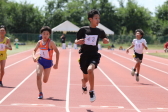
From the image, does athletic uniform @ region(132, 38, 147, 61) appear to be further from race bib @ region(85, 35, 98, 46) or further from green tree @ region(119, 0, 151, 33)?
green tree @ region(119, 0, 151, 33)

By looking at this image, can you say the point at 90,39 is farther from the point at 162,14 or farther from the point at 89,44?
the point at 162,14

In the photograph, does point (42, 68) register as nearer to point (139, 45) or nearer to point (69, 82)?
point (69, 82)

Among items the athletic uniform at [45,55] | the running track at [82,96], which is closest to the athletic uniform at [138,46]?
the running track at [82,96]

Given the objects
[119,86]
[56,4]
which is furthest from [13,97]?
[56,4]

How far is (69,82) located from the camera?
44.4ft

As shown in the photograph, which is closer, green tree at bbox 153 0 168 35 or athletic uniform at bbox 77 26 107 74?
athletic uniform at bbox 77 26 107 74

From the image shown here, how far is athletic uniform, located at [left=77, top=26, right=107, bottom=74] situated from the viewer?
8656mm

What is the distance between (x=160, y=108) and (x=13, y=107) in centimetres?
303

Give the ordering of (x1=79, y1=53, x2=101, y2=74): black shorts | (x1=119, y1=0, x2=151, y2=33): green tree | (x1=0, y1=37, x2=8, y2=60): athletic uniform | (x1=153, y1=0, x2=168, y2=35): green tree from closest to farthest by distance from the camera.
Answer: (x1=79, y1=53, x2=101, y2=74): black shorts → (x1=0, y1=37, x2=8, y2=60): athletic uniform → (x1=153, y1=0, x2=168, y2=35): green tree → (x1=119, y1=0, x2=151, y2=33): green tree

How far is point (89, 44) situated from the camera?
872cm

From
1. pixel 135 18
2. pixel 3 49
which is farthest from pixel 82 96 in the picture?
pixel 135 18

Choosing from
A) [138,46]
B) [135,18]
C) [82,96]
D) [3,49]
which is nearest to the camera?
[82,96]

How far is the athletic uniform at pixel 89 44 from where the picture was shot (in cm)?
866

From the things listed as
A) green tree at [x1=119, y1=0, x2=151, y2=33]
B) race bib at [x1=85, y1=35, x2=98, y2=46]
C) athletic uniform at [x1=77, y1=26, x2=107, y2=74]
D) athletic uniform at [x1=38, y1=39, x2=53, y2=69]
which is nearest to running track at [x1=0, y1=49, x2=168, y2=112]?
athletic uniform at [x1=38, y1=39, x2=53, y2=69]
